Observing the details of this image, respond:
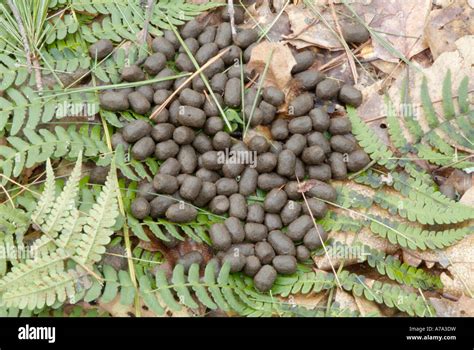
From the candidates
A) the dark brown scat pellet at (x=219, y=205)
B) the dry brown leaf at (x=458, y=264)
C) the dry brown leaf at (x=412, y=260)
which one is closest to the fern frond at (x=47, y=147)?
the dark brown scat pellet at (x=219, y=205)

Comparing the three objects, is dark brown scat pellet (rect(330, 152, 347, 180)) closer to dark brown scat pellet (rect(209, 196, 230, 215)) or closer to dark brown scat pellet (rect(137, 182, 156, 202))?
dark brown scat pellet (rect(209, 196, 230, 215))

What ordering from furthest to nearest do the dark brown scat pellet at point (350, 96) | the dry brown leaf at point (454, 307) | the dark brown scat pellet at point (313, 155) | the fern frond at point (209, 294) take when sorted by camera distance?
the dark brown scat pellet at point (350, 96), the dark brown scat pellet at point (313, 155), the dry brown leaf at point (454, 307), the fern frond at point (209, 294)

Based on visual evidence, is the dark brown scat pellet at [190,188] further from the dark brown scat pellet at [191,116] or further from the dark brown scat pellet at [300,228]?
the dark brown scat pellet at [300,228]

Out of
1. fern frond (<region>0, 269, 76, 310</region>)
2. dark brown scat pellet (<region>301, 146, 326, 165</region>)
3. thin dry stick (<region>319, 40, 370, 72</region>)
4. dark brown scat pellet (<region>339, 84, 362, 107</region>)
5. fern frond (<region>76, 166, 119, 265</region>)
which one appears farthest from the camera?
thin dry stick (<region>319, 40, 370, 72</region>)

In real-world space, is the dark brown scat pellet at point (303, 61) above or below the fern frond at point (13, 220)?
above

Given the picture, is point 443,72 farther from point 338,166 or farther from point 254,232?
point 254,232

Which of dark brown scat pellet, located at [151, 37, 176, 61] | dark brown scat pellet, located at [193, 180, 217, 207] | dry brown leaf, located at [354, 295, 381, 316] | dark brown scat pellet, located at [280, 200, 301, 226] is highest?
dark brown scat pellet, located at [151, 37, 176, 61]

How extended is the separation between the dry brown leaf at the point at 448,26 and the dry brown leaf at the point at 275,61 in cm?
107

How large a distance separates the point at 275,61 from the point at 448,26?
A: 4.42ft

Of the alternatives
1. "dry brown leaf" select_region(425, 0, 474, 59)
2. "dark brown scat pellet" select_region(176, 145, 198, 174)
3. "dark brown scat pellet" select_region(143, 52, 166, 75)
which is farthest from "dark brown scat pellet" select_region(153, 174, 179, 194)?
"dry brown leaf" select_region(425, 0, 474, 59)

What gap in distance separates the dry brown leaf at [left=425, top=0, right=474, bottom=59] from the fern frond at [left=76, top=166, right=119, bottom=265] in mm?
2608

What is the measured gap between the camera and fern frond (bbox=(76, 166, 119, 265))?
154 inches

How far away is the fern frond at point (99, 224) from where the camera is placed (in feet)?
12.9

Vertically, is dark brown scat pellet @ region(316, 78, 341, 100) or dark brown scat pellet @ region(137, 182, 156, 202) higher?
dark brown scat pellet @ region(316, 78, 341, 100)
